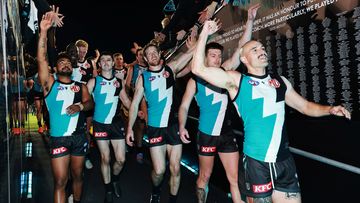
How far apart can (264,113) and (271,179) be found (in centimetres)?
53

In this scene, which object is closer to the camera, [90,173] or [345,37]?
[345,37]

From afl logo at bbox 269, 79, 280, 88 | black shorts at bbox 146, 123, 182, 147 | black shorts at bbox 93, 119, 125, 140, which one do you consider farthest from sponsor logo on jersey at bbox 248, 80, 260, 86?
black shorts at bbox 93, 119, 125, 140

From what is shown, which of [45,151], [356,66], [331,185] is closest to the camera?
[356,66]

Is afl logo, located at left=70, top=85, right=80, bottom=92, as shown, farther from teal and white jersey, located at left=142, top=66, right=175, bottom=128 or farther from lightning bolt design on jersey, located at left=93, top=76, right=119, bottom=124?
lightning bolt design on jersey, located at left=93, top=76, right=119, bottom=124

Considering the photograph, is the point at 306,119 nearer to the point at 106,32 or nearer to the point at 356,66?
the point at 356,66

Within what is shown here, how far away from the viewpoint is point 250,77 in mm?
3105

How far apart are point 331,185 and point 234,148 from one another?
1.19m

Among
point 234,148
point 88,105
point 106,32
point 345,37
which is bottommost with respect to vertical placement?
point 234,148

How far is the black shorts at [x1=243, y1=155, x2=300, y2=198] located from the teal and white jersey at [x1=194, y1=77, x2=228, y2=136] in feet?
4.65

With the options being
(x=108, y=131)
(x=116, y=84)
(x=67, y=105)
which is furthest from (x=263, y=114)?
(x=116, y=84)

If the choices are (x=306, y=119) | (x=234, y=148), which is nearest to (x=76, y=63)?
(x=234, y=148)

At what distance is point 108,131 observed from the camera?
18.3ft

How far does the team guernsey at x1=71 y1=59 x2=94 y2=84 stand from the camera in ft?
24.0

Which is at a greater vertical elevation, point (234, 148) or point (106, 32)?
point (106, 32)
